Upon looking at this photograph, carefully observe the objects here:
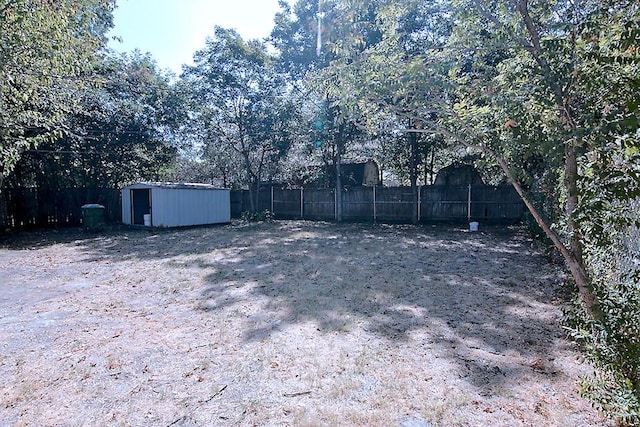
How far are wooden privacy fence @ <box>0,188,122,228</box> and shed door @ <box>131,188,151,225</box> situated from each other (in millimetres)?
2097

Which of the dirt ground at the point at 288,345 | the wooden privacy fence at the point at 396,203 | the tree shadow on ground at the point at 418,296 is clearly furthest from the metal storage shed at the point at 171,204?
the dirt ground at the point at 288,345

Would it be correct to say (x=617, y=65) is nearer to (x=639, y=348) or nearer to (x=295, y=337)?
(x=639, y=348)

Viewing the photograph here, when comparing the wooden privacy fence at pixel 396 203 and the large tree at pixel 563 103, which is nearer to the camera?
the large tree at pixel 563 103

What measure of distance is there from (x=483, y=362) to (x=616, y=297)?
1082mm

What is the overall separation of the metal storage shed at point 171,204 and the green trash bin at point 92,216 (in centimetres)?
106

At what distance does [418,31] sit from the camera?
8555 mm

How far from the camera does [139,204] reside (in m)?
12.0

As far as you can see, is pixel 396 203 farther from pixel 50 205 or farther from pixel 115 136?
pixel 50 205

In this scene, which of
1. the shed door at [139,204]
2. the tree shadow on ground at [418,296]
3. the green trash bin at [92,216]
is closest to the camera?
the tree shadow on ground at [418,296]

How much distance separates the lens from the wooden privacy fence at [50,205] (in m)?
10.8

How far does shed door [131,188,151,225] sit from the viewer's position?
39.0ft

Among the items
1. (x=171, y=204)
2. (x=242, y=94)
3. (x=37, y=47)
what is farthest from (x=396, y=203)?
(x=37, y=47)

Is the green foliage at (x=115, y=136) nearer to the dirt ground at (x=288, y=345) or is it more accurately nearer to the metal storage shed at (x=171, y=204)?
Result: the metal storage shed at (x=171, y=204)

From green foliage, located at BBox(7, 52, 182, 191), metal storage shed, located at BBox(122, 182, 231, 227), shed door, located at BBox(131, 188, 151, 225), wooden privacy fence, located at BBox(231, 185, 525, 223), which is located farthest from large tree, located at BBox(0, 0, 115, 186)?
wooden privacy fence, located at BBox(231, 185, 525, 223)
